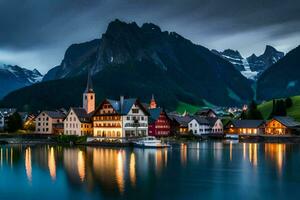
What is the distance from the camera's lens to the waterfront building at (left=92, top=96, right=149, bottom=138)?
390 feet

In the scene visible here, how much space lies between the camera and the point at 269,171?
6144cm

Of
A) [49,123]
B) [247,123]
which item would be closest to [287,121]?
[247,123]

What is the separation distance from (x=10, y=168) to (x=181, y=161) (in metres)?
25.2

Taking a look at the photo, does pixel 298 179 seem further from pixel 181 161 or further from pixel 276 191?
pixel 181 161

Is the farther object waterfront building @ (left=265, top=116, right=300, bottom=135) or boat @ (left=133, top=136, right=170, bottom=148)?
waterfront building @ (left=265, top=116, right=300, bottom=135)

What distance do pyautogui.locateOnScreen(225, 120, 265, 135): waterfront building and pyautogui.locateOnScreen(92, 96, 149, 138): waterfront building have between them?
39238 millimetres

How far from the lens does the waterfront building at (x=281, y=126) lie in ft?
457

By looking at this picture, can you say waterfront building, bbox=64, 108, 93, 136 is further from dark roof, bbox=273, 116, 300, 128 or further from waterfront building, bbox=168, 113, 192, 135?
dark roof, bbox=273, 116, 300, 128

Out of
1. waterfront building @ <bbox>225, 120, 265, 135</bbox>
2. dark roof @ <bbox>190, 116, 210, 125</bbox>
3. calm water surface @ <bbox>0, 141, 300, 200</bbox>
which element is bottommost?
calm water surface @ <bbox>0, 141, 300, 200</bbox>

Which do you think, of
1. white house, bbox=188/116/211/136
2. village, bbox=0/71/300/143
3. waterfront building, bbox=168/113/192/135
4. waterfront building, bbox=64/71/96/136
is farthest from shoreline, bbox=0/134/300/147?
white house, bbox=188/116/211/136


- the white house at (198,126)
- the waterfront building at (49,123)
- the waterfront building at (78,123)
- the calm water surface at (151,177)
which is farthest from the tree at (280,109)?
the calm water surface at (151,177)

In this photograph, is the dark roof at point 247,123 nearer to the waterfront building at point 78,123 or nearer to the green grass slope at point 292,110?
the green grass slope at point 292,110

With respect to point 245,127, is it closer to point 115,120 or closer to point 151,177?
point 115,120

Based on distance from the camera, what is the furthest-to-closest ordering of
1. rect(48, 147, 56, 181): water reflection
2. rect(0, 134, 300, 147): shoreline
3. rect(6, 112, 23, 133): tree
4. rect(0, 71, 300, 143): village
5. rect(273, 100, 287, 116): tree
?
1. rect(273, 100, 287, 116): tree
2. rect(6, 112, 23, 133): tree
3. rect(0, 134, 300, 147): shoreline
4. rect(0, 71, 300, 143): village
5. rect(48, 147, 56, 181): water reflection
